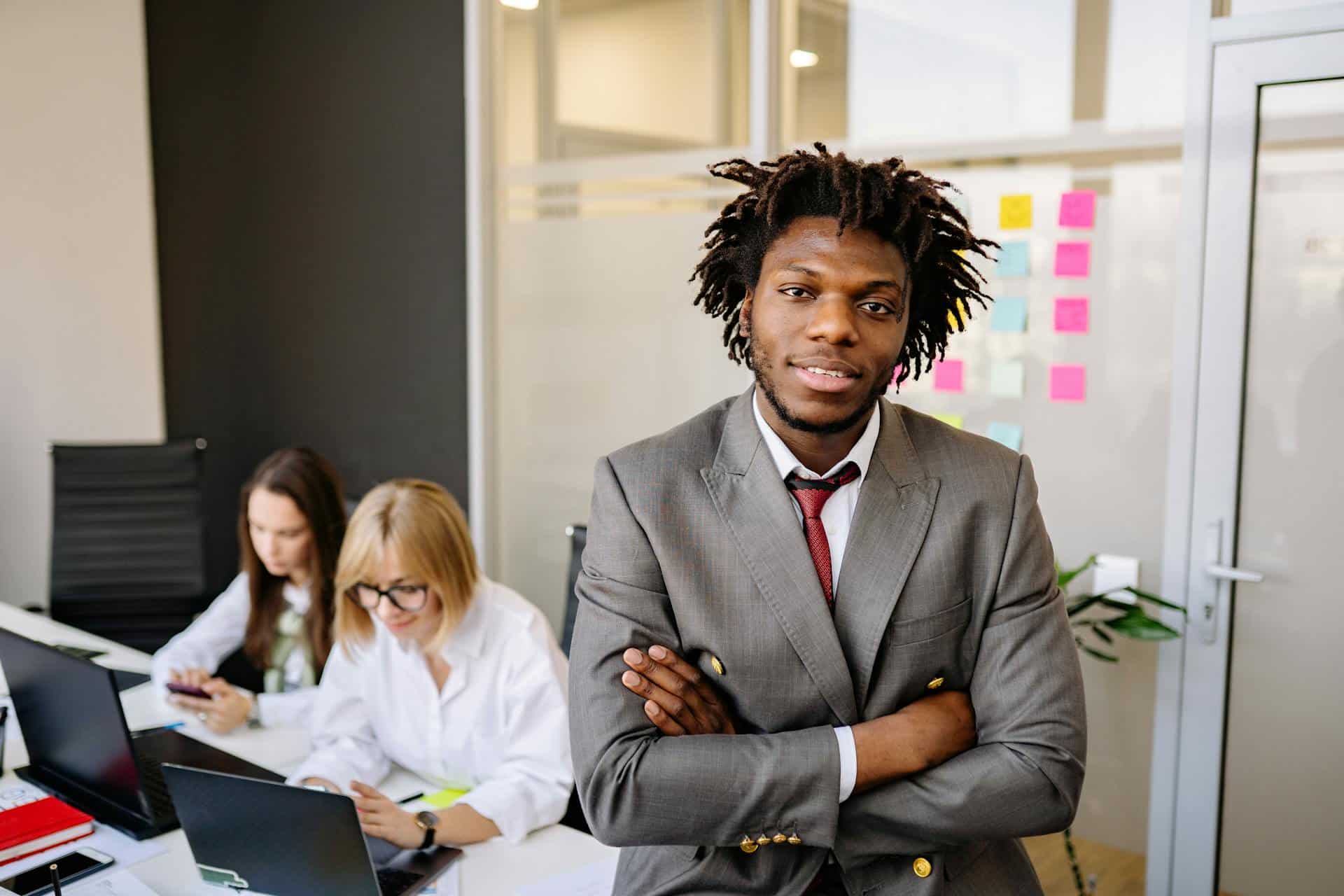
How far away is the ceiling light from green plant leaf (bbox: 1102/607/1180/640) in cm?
172

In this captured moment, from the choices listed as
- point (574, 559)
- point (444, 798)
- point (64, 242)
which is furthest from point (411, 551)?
point (64, 242)

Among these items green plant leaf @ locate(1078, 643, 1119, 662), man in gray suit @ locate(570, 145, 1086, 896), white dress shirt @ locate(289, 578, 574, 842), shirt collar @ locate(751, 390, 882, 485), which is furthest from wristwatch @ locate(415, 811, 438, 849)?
green plant leaf @ locate(1078, 643, 1119, 662)

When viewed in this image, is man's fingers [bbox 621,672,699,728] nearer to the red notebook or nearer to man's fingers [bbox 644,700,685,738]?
man's fingers [bbox 644,700,685,738]

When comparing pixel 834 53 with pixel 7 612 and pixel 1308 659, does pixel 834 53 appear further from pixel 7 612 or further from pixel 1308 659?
pixel 7 612

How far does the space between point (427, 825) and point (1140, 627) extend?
169cm

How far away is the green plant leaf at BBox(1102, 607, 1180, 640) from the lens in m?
2.64

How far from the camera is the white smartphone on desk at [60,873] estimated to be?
1779 mm

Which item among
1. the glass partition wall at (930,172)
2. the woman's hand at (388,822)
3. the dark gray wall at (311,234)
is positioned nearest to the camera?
the woman's hand at (388,822)

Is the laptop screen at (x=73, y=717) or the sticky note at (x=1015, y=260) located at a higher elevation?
the sticky note at (x=1015, y=260)

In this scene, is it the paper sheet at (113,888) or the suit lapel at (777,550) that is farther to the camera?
the paper sheet at (113,888)

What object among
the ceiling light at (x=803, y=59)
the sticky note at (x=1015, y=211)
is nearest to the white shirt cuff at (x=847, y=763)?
the sticky note at (x=1015, y=211)

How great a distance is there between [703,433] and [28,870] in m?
1.31

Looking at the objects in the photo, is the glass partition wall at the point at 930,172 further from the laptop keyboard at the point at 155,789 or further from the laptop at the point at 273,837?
the laptop at the point at 273,837

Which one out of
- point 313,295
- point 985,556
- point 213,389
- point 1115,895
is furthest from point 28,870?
point 213,389
